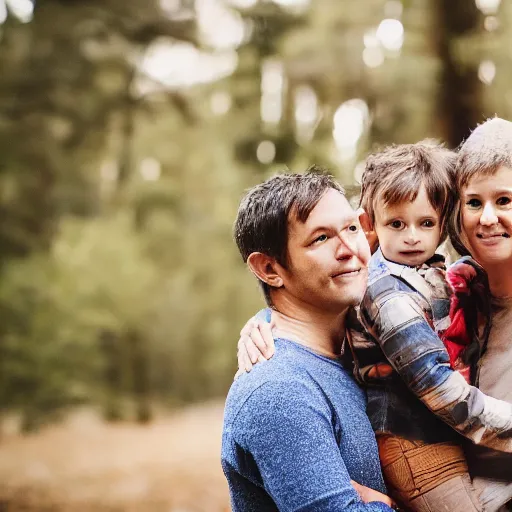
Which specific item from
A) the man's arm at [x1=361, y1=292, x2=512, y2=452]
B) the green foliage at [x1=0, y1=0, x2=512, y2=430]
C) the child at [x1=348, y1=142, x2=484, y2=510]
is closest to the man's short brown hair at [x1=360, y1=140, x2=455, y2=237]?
the child at [x1=348, y1=142, x2=484, y2=510]

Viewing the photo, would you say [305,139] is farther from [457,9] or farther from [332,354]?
[332,354]

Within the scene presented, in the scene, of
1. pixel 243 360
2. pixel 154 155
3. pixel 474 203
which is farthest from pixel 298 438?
pixel 154 155

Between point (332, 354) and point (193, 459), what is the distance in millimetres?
6400

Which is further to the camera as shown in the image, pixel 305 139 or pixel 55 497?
pixel 55 497

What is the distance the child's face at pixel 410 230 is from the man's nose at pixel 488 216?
0.43 ft

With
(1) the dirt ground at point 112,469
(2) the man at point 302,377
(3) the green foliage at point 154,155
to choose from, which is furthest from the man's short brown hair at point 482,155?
(1) the dirt ground at point 112,469

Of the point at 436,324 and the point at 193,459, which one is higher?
the point at 193,459

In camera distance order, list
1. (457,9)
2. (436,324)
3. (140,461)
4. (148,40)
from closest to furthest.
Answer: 1. (436,324)
2. (457,9)
3. (148,40)
4. (140,461)

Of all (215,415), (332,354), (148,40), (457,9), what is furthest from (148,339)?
(332,354)

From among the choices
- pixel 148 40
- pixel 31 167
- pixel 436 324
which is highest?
pixel 148 40

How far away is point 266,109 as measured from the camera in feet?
21.2

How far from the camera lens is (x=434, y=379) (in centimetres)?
138

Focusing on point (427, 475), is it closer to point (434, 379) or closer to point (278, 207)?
point (434, 379)

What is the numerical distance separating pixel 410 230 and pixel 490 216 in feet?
0.61
